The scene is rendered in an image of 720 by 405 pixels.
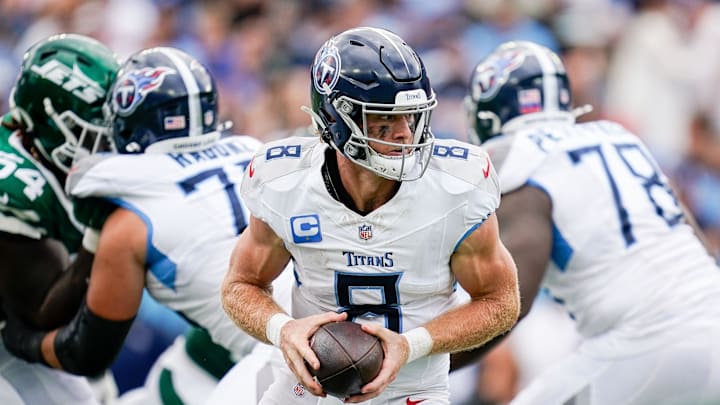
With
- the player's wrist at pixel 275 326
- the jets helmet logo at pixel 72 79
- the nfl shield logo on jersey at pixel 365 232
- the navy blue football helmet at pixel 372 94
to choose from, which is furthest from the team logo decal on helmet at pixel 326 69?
the jets helmet logo at pixel 72 79

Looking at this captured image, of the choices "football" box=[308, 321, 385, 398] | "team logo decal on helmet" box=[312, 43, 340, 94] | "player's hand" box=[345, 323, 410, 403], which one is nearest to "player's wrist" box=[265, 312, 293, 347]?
"football" box=[308, 321, 385, 398]

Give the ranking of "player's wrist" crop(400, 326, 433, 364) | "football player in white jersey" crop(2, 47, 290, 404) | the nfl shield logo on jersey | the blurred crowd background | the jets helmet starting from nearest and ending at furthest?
"player's wrist" crop(400, 326, 433, 364) < the nfl shield logo on jersey < "football player in white jersey" crop(2, 47, 290, 404) < the jets helmet < the blurred crowd background

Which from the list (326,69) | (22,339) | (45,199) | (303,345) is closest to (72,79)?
(45,199)

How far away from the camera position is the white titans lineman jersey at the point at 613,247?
5.02m

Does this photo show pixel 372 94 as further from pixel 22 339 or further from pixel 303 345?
pixel 22 339

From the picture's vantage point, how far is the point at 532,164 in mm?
5031

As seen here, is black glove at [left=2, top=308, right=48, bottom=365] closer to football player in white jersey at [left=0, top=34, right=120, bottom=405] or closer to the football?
football player in white jersey at [left=0, top=34, right=120, bottom=405]

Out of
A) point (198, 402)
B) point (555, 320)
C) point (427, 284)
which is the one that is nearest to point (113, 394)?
point (198, 402)

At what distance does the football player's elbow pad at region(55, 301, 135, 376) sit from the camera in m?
4.75

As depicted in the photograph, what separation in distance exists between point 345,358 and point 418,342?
28 centimetres

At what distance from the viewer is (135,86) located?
4.91m

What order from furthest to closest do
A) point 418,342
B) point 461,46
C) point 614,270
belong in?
point 461,46 → point 614,270 → point 418,342

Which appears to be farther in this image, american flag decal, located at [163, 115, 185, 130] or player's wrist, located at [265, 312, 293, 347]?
american flag decal, located at [163, 115, 185, 130]

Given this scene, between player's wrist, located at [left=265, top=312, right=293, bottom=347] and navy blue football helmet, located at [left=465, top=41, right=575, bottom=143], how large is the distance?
76.0 inches
